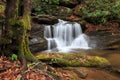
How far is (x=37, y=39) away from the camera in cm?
1156

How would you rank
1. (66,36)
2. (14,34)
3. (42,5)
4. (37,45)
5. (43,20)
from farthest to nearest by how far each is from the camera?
(42,5)
(66,36)
(43,20)
(37,45)
(14,34)

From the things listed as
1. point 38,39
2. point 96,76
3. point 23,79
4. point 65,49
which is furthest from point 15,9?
point 65,49

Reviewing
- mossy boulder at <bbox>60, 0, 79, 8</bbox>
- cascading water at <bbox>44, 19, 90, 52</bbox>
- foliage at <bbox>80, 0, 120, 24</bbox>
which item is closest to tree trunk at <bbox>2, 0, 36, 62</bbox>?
cascading water at <bbox>44, 19, 90, 52</bbox>

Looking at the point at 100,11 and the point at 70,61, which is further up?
the point at 100,11

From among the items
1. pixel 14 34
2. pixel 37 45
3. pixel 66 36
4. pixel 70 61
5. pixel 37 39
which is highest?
pixel 14 34

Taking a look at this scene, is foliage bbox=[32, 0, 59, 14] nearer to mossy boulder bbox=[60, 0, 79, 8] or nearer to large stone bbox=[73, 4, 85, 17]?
mossy boulder bbox=[60, 0, 79, 8]

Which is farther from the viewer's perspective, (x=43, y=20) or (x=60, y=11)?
(x=60, y=11)

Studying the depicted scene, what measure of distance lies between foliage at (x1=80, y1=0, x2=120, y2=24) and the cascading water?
6.12 ft

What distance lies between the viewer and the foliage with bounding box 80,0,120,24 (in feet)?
52.9

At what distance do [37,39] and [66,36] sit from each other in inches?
124

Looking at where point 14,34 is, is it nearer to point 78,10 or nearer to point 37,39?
point 37,39

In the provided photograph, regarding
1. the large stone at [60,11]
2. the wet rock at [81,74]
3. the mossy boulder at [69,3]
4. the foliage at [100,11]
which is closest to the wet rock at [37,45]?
the wet rock at [81,74]

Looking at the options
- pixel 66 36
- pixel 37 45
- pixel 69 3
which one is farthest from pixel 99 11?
pixel 37 45

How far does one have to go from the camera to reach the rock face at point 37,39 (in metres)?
11.0
